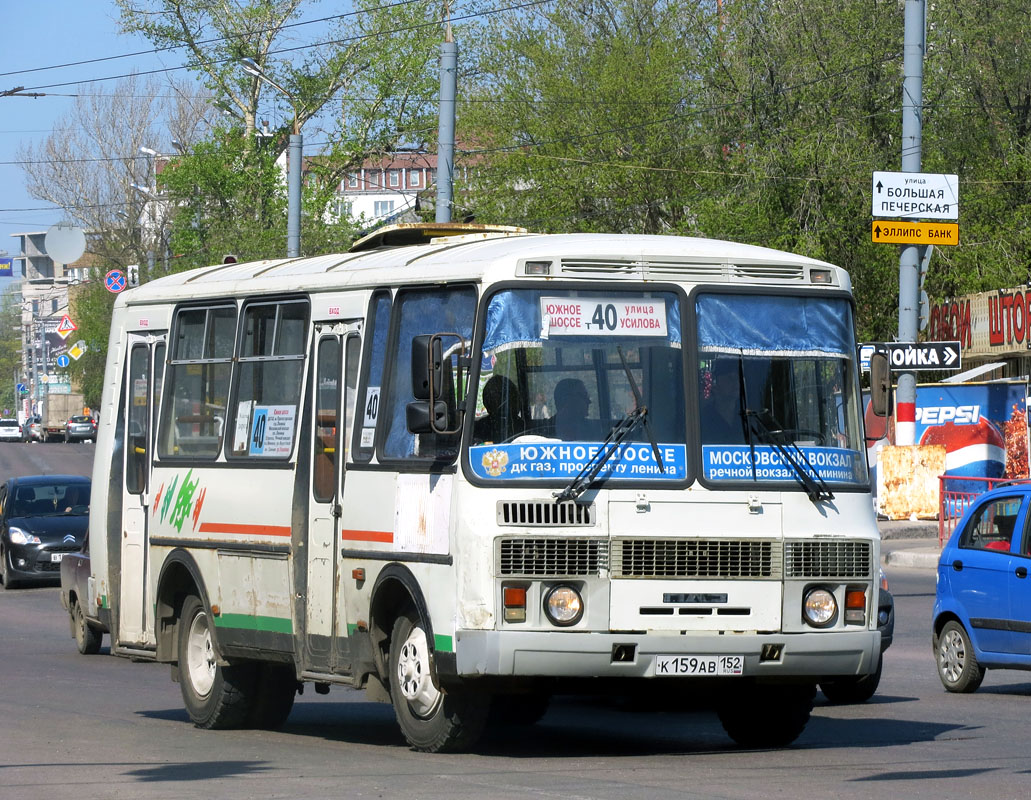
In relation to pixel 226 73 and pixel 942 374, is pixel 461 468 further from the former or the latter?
pixel 226 73

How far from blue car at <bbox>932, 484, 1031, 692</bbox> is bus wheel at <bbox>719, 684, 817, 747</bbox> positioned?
351 cm

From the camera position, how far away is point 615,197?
4847cm

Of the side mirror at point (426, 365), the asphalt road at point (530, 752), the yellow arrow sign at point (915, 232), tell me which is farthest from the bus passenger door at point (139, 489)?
the yellow arrow sign at point (915, 232)

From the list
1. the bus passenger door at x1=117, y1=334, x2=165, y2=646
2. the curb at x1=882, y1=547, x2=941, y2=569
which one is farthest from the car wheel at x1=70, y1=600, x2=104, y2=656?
the curb at x1=882, y1=547, x2=941, y2=569

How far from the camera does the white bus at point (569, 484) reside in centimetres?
928

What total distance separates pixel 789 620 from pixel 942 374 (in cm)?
3311

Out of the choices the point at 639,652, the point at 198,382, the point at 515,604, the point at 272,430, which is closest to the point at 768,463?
the point at 639,652

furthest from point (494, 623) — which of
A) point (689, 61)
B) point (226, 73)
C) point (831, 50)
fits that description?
point (226, 73)

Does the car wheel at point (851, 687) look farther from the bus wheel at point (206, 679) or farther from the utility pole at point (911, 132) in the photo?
the utility pole at point (911, 132)

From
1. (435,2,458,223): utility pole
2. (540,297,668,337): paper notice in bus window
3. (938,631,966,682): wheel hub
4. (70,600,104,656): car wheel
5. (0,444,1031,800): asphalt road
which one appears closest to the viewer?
(0,444,1031,800): asphalt road

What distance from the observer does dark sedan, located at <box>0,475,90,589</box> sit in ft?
86.1

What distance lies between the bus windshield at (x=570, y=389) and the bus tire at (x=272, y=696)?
320 cm

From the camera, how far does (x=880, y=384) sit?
1030 centimetres

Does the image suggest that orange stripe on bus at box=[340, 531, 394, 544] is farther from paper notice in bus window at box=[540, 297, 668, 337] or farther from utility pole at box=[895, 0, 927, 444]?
utility pole at box=[895, 0, 927, 444]
